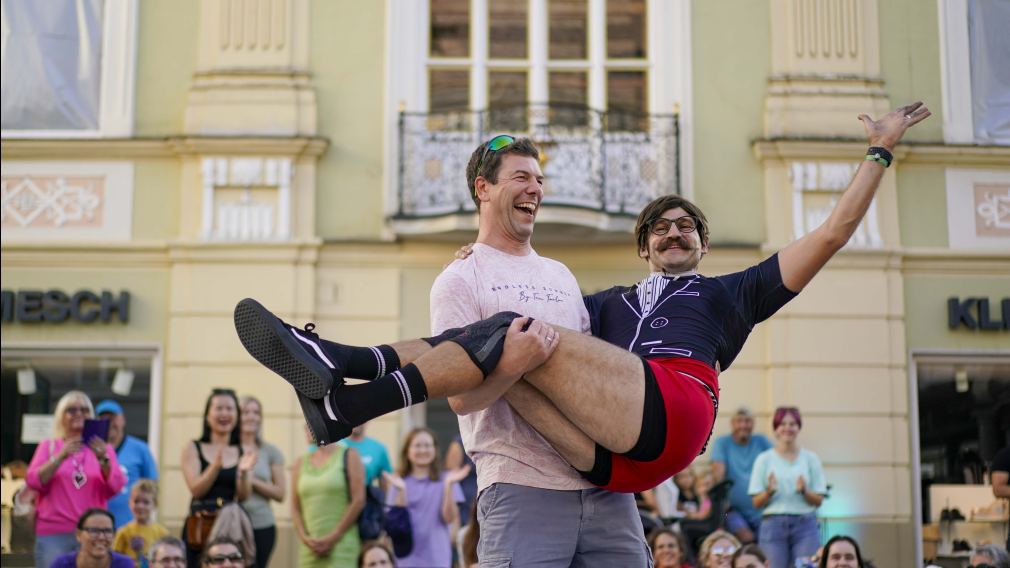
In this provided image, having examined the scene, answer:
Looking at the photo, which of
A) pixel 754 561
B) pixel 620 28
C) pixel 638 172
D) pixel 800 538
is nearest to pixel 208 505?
pixel 754 561

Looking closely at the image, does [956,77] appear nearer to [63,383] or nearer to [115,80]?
[115,80]

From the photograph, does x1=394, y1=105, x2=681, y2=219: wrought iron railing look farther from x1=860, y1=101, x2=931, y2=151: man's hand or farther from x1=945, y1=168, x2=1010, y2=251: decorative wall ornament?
x1=860, y1=101, x2=931, y2=151: man's hand

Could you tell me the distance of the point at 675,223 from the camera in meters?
5.86

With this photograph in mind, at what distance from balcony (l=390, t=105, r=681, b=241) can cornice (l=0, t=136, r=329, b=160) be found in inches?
38.6

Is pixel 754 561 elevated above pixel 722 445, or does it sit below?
below

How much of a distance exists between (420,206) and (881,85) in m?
4.61

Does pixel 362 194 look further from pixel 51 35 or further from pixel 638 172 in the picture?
pixel 51 35

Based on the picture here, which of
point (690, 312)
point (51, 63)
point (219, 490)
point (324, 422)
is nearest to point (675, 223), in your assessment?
point (690, 312)

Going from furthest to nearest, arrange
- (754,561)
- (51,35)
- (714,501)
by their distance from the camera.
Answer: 1. (51,35)
2. (714,501)
3. (754,561)

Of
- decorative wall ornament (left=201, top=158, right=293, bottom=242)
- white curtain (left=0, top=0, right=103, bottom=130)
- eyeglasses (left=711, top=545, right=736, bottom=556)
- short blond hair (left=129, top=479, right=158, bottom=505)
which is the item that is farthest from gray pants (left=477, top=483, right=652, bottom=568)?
white curtain (left=0, top=0, right=103, bottom=130)

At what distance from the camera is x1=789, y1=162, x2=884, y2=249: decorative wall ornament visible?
13.7 m

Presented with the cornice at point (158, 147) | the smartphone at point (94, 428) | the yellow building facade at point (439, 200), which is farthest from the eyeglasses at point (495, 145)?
the cornice at point (158, 147)

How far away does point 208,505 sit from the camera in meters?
9.60

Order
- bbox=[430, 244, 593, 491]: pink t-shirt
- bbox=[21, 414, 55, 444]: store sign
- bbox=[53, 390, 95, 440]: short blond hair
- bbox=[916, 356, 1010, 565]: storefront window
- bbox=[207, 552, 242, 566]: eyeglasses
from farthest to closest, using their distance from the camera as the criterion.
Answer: bbox=[21, 414, 55, 444]: store sign < bbox=[916, 356, 1010, 565]: storefront window < bbox=[53, 390, 95, 440]: short blond hair < bbox=[207, 552, 242, 566]: eyeglasses < bbox=[430, 244, 593, 491]: pink t-shirt
